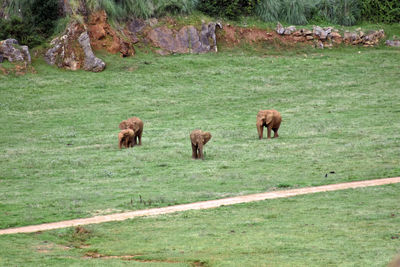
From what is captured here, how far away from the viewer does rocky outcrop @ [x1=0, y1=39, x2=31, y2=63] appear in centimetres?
4546

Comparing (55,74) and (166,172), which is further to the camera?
(55,74)

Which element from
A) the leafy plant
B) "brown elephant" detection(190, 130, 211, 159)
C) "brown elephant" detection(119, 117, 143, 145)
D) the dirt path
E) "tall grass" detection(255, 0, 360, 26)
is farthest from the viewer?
"tall grass" detection(255, 0, 360, 26)

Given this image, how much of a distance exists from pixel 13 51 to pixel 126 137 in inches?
717

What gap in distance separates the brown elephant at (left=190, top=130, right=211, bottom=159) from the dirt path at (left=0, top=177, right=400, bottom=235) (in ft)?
19.9

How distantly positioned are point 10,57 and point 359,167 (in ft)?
92.2

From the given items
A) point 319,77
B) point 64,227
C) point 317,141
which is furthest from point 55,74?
point 64,227

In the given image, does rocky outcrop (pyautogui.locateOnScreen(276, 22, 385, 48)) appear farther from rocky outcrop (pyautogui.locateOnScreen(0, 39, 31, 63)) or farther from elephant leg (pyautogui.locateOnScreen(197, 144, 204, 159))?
elephant leg (pyautogui.locateOnScreen(197, 144, 204, 159))

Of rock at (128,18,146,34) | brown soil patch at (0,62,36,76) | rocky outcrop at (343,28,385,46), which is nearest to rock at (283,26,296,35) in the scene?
rocky outcrop at (343,28,385,46)

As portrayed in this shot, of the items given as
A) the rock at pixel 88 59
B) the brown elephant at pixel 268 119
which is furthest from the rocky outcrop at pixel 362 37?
the brown elephant at pixel 268 119

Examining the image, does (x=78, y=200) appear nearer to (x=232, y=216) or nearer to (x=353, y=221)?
(x=232, y=216)

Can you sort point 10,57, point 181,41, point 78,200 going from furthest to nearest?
point 181,41 < point 10,57 < point 78,200

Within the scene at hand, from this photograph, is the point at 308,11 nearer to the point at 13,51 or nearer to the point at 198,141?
the point at 13,51

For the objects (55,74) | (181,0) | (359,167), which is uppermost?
(181,0)

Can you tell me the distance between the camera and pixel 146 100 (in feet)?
140
